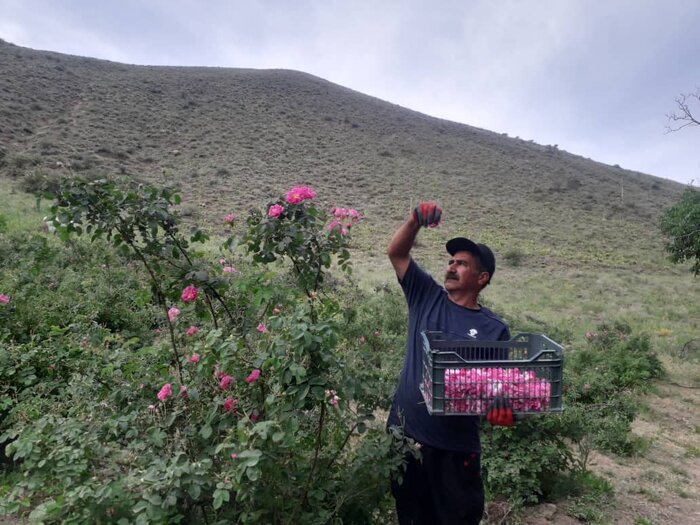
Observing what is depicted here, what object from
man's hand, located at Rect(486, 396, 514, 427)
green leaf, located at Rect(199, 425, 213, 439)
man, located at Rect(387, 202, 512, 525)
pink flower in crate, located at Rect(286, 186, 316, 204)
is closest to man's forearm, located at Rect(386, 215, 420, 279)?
man, located at Rect(387, 202, 512, 525)

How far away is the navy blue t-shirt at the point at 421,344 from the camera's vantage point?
2.10 m

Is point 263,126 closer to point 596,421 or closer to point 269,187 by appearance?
point 269,187

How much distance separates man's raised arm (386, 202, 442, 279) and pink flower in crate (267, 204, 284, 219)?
21.3 inches

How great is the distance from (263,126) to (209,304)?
32.2m

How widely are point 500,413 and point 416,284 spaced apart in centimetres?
80

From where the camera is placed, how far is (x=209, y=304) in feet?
A: 7.49

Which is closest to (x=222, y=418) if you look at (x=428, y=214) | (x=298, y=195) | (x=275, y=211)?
(x=275, y=211)

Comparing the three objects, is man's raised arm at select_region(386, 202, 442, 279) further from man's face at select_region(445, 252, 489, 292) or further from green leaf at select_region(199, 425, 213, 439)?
green leaf at select_region(199, 425, 213, 439)

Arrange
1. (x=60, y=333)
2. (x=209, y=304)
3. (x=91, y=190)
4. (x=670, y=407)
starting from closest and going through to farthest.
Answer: (x=91, y=190) < (x=209, y=304) < (x=60, y=333) < (x=670, y=407)

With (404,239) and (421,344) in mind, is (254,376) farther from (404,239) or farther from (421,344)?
(404,239)

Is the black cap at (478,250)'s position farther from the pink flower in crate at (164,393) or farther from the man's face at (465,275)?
the pink flower in crate at (164,393)

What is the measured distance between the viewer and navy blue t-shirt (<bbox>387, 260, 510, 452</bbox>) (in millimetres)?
2096

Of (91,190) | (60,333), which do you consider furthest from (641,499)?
(60,333)

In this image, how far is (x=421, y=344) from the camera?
227 cm
